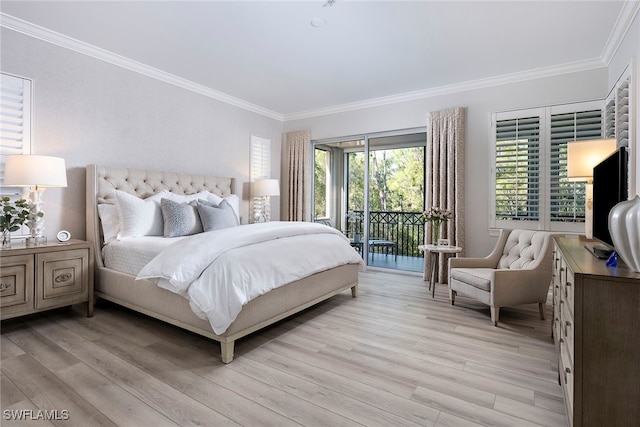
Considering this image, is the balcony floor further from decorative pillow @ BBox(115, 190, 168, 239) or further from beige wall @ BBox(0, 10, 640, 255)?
decorative pillow @ BBox(115, 190, 168, 239)

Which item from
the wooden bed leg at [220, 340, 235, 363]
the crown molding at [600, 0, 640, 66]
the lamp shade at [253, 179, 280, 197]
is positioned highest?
the crown molding at [600, 0, 640, 66]

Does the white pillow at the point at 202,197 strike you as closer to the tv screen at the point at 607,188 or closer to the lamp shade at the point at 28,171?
the lamp shade at the point at 28,171

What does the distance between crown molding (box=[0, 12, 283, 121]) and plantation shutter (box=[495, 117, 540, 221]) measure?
3726 mm

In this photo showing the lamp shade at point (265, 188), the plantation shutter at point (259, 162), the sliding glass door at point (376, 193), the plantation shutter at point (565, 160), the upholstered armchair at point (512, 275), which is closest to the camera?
the upholstered armchair at point (512, 275)

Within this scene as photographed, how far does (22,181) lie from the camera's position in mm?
2688

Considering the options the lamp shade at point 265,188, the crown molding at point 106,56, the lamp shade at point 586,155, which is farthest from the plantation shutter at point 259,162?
the lamp shade at point 586,155

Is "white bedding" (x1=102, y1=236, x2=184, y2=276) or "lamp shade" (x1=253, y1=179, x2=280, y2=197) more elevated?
"lamp shade" (x1=253, y1=179, x2=280, y2=197)

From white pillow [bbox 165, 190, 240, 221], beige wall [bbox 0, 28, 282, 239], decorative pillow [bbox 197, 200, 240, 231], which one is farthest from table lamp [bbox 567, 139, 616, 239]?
beige wall [bbox 0, 28, 282, 239]

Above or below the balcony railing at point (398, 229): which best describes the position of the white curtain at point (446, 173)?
above

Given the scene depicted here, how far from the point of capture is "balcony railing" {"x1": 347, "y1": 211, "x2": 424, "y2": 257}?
5469 mm

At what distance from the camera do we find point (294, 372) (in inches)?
82.7

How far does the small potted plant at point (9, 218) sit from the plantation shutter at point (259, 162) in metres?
2.88

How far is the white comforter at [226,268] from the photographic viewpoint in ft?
7.12

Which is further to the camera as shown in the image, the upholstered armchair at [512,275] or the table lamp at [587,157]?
the upholstered armchair at [512,275]
